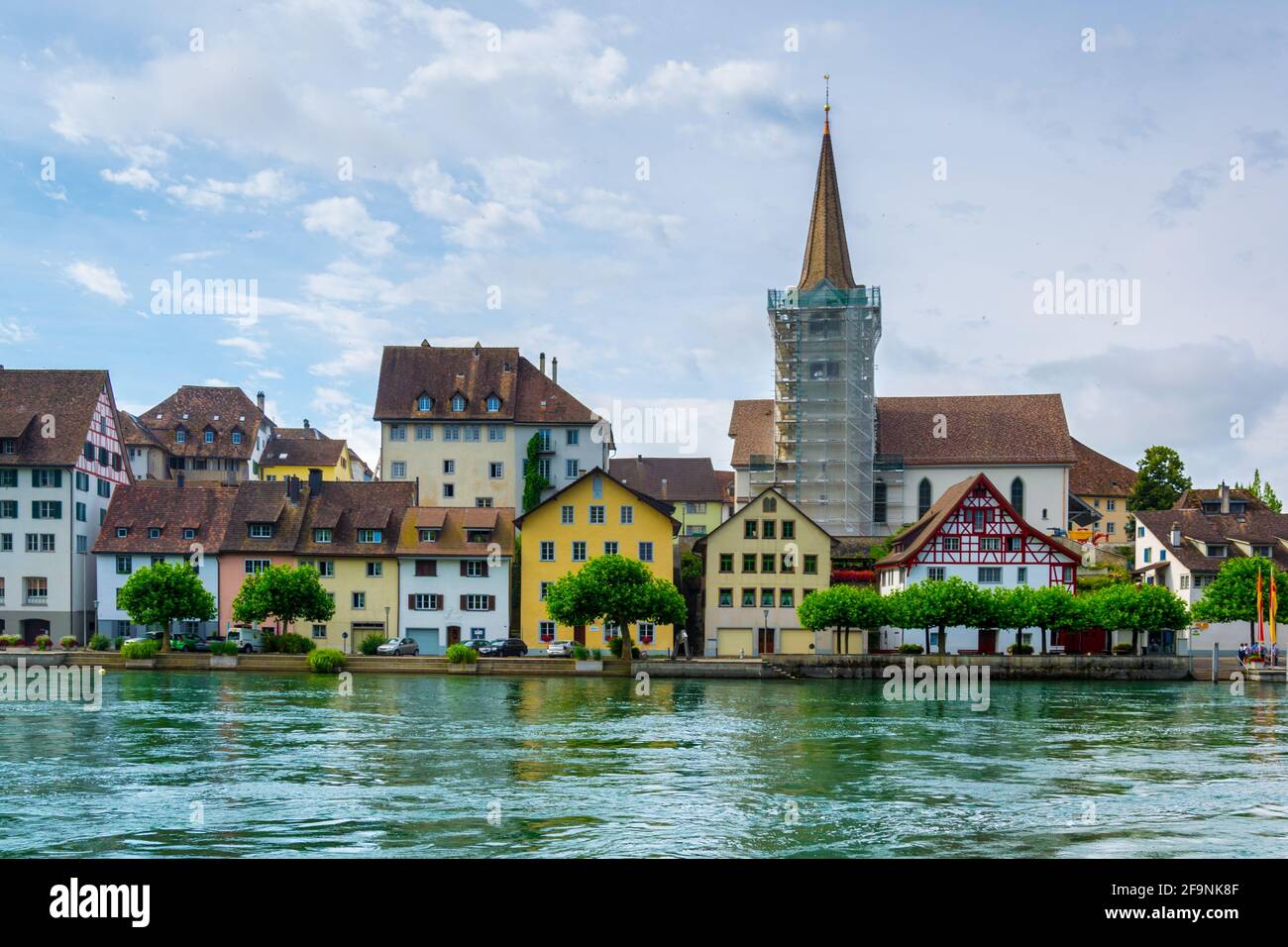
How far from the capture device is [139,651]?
70.5 meters

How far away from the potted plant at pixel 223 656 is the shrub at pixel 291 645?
2.81 m

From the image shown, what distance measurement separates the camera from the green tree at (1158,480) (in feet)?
397

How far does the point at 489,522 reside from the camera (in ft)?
274

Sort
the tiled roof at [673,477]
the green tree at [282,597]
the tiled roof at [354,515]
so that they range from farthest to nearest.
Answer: the tiled roof at [673,477] < the tiled roof at [354,515] < the green tree at [282,597]

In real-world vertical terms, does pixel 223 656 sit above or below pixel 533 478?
below

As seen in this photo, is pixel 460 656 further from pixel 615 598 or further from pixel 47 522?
pixel 47 522

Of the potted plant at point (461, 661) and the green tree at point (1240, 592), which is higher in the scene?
the green tree at point (1240, 592)

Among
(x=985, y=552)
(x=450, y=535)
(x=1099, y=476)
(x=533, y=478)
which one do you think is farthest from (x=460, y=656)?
(x=1099, y=476)

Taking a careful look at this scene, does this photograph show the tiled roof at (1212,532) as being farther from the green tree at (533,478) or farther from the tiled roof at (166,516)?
the tiled roof at (166,516)

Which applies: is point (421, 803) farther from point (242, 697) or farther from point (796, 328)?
point (796, 328)

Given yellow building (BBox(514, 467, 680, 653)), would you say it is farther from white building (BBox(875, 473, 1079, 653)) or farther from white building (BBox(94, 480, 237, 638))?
white building (BBox(94, 480, 237, 638))

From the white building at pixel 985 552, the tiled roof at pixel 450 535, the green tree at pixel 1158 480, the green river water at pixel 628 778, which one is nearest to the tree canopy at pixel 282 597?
the tiled roof at pixel 450 535

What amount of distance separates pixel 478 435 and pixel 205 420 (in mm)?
39547
